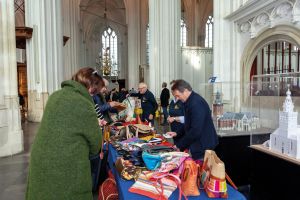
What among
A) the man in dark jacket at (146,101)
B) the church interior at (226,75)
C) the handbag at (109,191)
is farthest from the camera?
the man in dark jacket at (146,101)

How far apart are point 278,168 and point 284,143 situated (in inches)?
12.5

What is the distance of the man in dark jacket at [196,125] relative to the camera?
2.88m

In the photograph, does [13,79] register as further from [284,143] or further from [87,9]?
[87,9]

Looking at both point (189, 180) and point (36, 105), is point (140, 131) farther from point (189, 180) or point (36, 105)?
point (36, 105)

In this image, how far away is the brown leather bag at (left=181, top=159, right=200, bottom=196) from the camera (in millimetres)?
1916

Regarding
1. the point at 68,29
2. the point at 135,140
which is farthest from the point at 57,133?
the point at 68,29

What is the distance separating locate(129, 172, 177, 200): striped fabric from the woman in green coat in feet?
1.30

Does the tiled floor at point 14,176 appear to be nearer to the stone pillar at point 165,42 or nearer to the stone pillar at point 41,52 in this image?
the stone pillar at point 41,52

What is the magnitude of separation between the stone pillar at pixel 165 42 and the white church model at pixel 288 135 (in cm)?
1019

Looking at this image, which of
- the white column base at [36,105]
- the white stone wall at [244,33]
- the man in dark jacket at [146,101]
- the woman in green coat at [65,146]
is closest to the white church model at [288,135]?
the white stone wall at [244,33]

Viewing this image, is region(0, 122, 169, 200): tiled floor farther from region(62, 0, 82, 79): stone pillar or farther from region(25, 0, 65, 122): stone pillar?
region(62, 0, 82, 79): stone pillar

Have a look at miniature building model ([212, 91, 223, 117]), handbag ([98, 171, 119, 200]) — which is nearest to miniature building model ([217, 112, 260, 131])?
miniature building model ([212, 91, 223, 117])

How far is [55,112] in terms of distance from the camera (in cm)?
175

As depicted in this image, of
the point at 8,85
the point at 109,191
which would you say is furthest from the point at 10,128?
the point at 109,191
